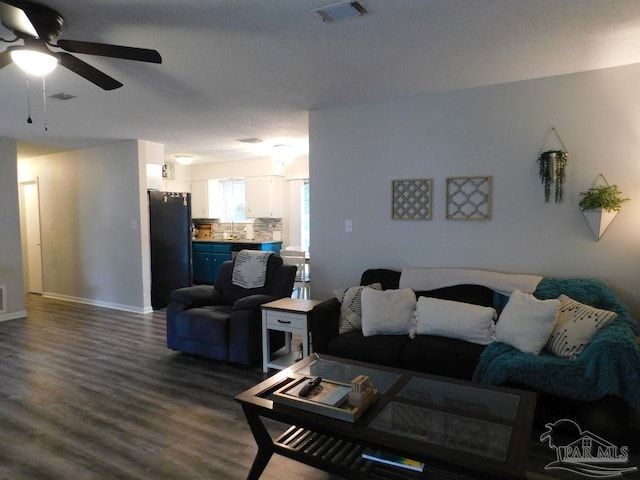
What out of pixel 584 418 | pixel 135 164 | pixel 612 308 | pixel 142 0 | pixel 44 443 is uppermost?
pixel 142 0

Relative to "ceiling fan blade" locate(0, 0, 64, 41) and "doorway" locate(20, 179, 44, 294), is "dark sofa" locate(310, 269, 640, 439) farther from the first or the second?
"doorway" locate(20, 179, 44, 294)

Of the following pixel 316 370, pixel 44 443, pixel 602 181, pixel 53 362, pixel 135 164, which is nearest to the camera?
pixel 316 370

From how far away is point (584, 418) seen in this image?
227 centimetres

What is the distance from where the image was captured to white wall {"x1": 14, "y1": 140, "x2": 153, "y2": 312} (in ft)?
18.1

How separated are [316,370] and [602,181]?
2562mm

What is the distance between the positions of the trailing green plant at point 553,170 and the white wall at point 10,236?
611cm

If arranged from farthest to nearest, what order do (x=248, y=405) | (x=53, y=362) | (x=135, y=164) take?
1. (x=135, y=164)
2. (x=53, y=362)
3. (x=248, y=405)

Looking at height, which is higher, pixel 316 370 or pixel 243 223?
pixel 243 223

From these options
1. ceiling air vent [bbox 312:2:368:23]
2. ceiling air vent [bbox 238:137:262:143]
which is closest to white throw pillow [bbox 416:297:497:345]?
ceiling air vent [bbox 312:2:368:23]

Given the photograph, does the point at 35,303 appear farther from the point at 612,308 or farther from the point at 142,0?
the point at 612,308

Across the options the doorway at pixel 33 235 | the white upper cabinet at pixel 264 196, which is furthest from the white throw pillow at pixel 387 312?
the doorway at pixel 33 235

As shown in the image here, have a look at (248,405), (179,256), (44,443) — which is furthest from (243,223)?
(248,405)

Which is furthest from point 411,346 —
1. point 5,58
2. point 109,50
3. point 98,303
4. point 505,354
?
point 98,303

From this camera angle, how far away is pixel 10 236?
531 cm
